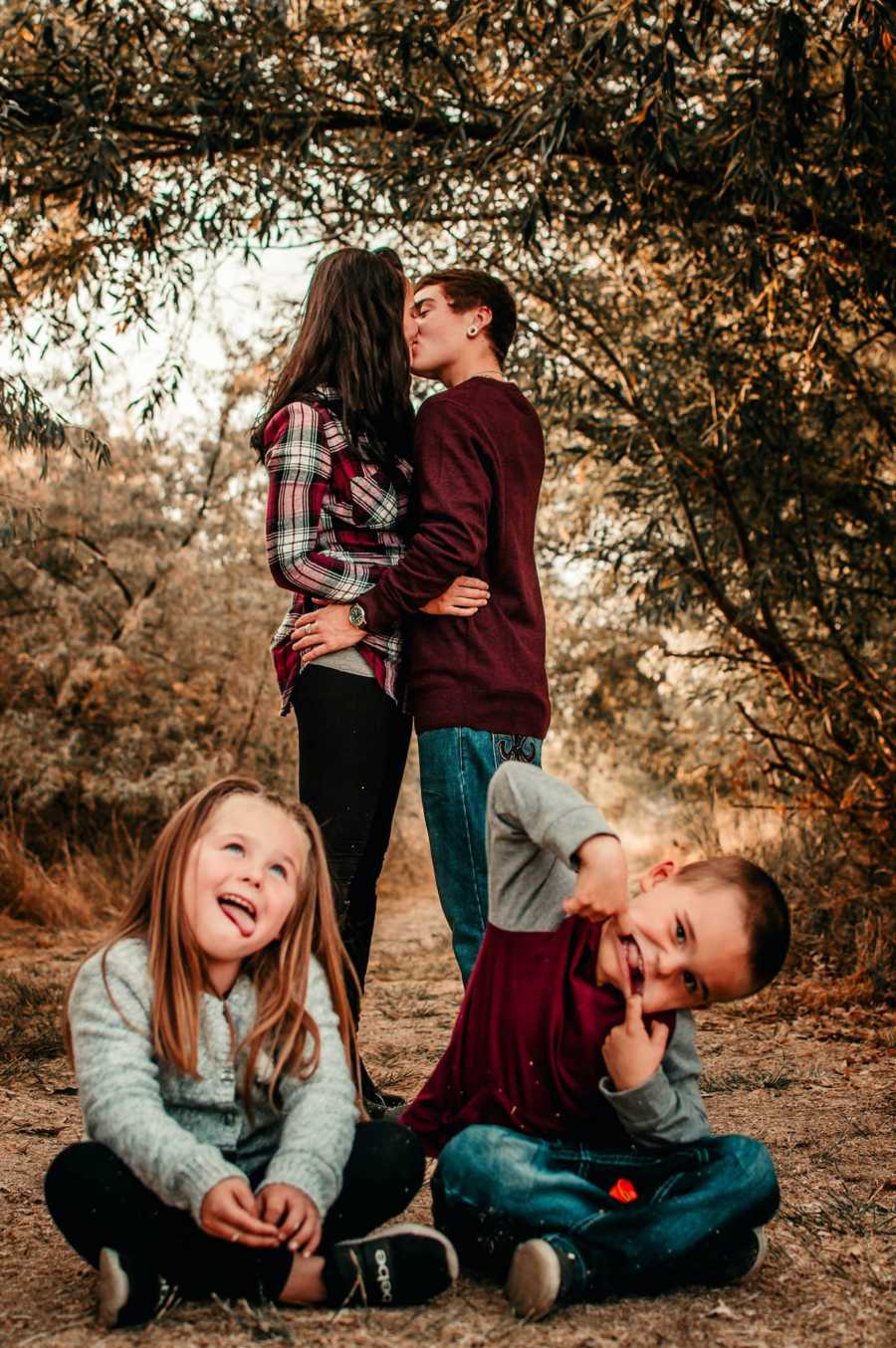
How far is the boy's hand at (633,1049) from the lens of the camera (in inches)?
78.2

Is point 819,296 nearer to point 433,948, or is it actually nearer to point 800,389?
point 800,389

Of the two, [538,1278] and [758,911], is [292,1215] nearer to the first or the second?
[538,1278]

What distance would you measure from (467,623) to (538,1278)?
4.51ft

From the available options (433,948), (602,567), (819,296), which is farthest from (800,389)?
(433,948)

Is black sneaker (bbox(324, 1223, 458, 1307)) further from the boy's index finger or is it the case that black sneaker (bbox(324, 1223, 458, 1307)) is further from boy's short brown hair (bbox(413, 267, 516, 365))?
boy's short brown hair (bbox(413, 267, 516, 365))

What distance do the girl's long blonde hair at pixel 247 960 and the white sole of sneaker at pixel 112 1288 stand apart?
27 centimetres

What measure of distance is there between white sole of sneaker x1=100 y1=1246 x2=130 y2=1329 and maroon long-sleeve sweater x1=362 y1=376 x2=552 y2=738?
1.25 meters

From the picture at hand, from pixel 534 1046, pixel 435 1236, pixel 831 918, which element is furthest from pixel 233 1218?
pixel 831 918

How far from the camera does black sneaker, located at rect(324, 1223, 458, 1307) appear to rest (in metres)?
1.89

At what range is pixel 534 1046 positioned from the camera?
2.13 meters

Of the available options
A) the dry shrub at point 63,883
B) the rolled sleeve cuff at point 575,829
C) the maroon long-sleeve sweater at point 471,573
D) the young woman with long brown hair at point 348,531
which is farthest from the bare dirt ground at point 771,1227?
the dry shrub at point 63,883

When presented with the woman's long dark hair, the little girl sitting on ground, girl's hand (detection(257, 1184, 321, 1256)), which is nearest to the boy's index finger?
the little girl sitting on ground

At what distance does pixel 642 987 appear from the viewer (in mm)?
2076

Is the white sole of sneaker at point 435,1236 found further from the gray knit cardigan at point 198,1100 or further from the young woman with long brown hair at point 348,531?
the young woman with long brown hair at point 348,531
